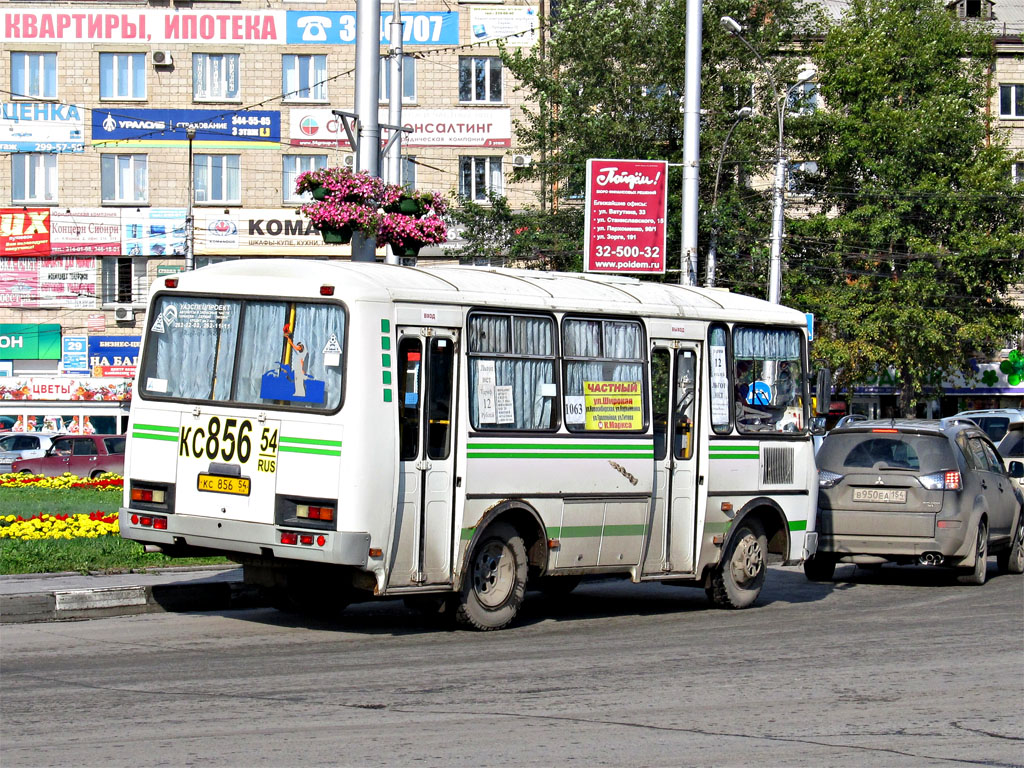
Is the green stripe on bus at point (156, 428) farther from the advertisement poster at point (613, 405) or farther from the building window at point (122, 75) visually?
the building window at point (122, 75)

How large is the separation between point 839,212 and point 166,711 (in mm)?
41368

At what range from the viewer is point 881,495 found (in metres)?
15.4

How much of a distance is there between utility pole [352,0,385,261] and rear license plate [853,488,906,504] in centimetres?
610

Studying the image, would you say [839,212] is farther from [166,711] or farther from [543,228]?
[166,711]

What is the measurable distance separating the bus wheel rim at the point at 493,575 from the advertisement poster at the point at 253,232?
1515 inches

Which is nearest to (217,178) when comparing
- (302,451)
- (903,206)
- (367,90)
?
(903,206)

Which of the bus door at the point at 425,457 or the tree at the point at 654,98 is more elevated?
the tree at the point at 654,98

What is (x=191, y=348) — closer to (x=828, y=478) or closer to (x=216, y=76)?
(x=828, y=478)

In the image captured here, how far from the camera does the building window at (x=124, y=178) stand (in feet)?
160

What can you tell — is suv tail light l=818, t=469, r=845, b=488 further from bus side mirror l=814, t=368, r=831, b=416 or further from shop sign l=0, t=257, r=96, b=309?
shop sign l=0, t=257, r=96, b=309

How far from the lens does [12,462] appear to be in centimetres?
3912

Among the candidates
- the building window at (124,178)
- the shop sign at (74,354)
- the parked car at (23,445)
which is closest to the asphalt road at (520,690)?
the parked car at (23,445)

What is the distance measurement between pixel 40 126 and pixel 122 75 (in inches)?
129

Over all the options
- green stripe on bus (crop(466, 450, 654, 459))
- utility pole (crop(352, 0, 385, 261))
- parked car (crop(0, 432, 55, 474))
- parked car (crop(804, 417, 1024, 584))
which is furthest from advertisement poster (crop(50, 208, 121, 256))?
green stripe on bus (crop(466, 450, 654, 459))
